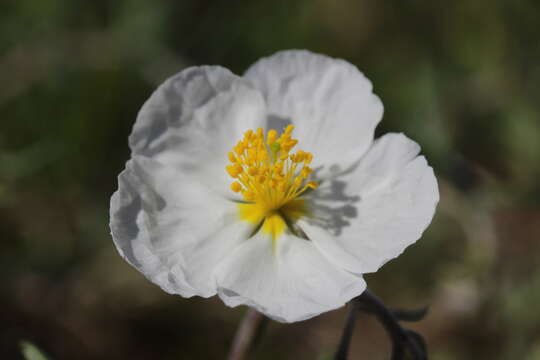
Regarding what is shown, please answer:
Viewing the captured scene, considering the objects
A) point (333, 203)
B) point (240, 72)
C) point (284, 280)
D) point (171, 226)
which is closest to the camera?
point (284, 280)

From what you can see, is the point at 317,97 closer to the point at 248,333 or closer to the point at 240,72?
the point at 248,333

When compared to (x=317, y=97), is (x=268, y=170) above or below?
below

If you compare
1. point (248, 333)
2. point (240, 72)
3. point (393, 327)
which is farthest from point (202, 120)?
point (240, 72)

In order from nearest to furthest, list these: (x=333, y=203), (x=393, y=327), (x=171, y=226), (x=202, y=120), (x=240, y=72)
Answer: (x=393, y=327), (x=171, y=226), (x=333, y=203), (x=202, y=120), (x=240, y=72)

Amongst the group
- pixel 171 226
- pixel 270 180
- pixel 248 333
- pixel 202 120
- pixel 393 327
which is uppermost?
pixel 202 120

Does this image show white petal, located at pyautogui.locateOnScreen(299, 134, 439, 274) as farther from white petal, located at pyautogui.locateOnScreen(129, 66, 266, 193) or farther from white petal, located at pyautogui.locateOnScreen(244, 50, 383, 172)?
white petal, located at pyautogui.locateOnScreen(129, 66, 266, 193)

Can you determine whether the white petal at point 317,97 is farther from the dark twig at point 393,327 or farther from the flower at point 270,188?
the dark twig at point 393,327

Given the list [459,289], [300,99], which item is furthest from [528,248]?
[300,99]
